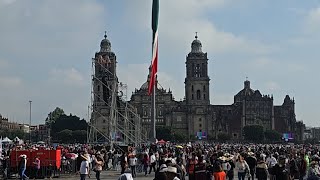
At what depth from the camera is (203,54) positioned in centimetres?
14700

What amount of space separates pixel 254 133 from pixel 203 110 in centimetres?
1391

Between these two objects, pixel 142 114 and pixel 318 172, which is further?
pixel 142 114

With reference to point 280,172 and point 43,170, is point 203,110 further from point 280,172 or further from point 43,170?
point 280,172

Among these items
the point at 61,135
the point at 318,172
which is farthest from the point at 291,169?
the point at 61,135

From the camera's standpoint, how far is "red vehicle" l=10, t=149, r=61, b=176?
26109 millimetres

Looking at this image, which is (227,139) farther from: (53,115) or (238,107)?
(53,115)

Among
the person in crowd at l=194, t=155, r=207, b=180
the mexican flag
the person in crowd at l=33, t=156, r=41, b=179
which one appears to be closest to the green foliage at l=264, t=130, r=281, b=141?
the mexican flag

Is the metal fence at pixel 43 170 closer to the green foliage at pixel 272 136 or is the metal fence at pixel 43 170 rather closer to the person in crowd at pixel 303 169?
the person in crowd at pixel 303 169

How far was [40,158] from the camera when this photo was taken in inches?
1037

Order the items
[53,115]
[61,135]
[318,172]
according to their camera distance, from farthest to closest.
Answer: [53,115] → [61,135] → [318,172]

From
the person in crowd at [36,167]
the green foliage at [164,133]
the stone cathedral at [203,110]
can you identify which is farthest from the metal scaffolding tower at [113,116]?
the stone cathedral at [203,110]

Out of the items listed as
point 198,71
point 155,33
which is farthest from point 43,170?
point 198,71

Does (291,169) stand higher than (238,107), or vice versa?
(238,107)

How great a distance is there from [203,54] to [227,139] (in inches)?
864
